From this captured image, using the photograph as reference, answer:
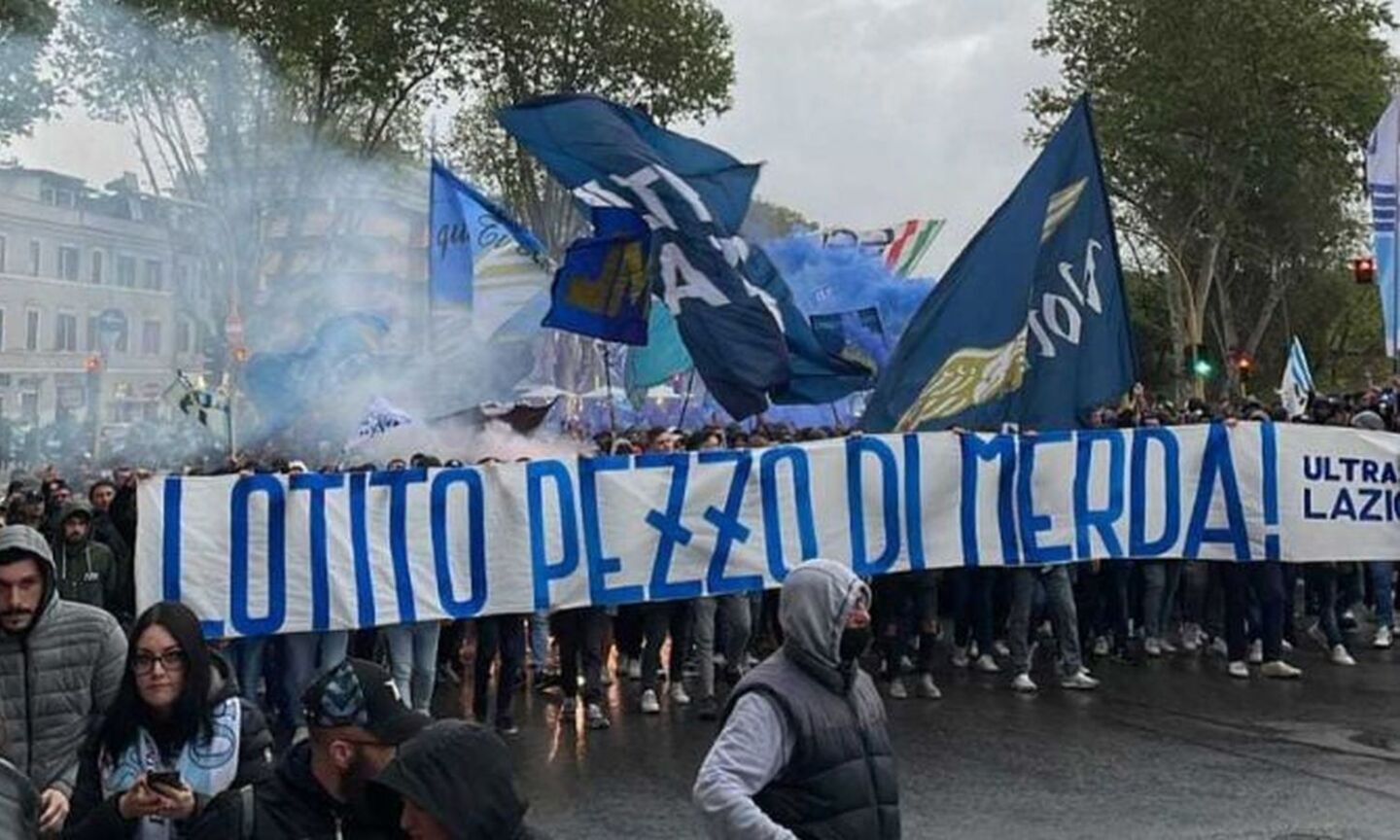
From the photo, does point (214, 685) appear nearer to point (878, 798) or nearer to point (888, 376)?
point (878, 798)

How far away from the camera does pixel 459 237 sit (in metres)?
17.2

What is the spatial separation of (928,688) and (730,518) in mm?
1618

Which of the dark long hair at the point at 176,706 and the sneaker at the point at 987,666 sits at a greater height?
the dark long hair at the point at 176,706

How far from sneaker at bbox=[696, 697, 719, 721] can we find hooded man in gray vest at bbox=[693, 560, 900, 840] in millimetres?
5533

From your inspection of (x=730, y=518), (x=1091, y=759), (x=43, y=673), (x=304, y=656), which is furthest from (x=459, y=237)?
(x=43, y=673)

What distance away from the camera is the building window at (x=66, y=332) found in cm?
5341

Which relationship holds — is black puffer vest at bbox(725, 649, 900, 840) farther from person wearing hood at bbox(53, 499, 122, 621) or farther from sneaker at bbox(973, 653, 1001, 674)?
sneaker at bbox(973, 653, 1001, 674)

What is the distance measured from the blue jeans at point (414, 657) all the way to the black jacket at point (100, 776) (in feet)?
16.0

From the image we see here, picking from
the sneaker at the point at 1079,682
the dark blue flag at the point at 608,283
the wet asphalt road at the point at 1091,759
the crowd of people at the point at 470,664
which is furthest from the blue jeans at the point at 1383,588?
the dark blue flag at the point at 608,283

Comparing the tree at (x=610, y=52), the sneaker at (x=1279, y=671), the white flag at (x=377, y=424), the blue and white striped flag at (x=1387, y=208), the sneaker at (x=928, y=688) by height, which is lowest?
the sneaker at (x=928, y=688)

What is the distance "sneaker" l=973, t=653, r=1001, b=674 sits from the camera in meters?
10.2

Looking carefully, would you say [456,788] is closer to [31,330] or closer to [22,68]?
[22,68]

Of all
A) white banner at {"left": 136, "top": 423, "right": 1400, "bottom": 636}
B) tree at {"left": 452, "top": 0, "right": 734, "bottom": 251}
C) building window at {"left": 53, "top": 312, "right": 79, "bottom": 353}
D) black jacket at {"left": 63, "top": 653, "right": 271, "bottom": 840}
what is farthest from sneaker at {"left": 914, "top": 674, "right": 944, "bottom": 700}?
building window at {"left": 53, "top": 312, "right": 79, "bottom": 353}

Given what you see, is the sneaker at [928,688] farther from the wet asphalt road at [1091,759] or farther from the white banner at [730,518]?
the white banner at [730,518]
